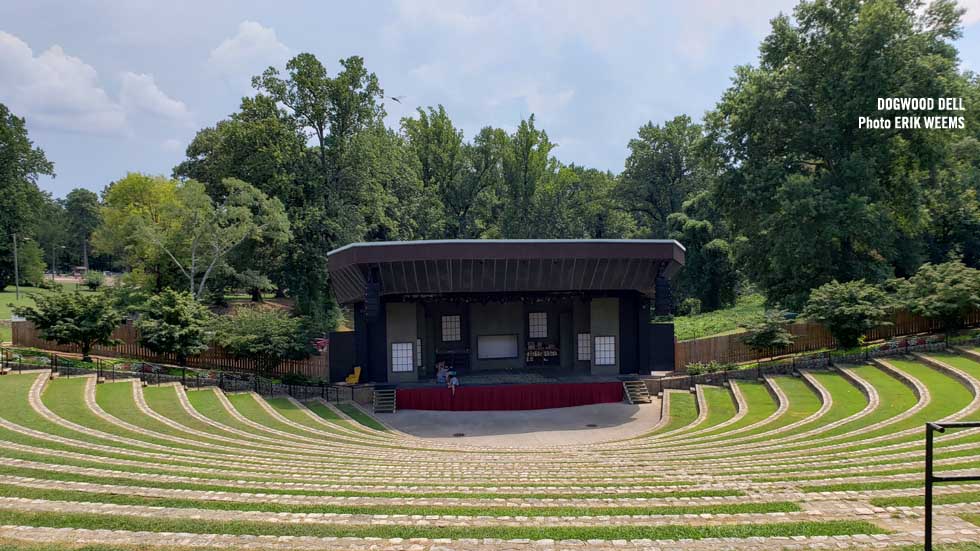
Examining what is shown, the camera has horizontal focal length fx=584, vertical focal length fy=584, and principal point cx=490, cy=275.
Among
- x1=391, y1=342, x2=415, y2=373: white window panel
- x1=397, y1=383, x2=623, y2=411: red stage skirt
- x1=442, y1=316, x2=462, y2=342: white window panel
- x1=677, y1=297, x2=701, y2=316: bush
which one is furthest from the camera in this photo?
x1=677, y1=297, x2=701, y2=316: bush

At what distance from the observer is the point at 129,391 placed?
22688 millimetres

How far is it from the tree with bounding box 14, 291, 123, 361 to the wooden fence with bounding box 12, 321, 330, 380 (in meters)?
2.80

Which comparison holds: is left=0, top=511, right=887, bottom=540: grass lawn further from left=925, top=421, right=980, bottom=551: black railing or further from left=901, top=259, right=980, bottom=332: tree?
left=901, top=259, right=980, bottom=332: tree

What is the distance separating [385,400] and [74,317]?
14756mm

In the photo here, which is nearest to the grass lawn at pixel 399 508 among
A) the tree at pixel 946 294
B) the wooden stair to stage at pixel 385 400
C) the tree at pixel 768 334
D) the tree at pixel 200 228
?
the wooden stair to stage at pixel 385 400

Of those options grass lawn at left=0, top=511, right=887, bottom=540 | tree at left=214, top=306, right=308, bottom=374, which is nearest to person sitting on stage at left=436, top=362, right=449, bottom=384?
tree at left=214, top=306, right=308, bottom=374

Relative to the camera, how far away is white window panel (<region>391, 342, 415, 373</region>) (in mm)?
31625

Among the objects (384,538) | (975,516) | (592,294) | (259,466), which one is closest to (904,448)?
(975,516)

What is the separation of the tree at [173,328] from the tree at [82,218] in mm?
83308

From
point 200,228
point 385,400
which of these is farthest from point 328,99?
point 385,400

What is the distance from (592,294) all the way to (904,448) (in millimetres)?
20305

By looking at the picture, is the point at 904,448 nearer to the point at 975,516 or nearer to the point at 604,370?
the point at 975,516

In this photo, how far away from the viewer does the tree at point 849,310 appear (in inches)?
1101

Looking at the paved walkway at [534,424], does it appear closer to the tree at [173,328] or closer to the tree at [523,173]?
the tree at [173,328]
